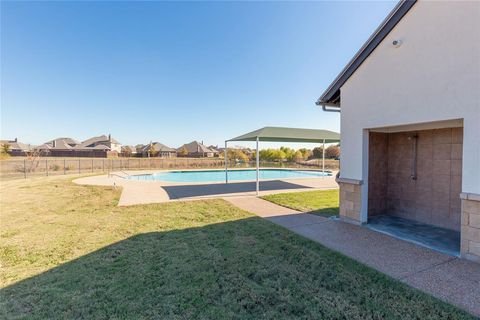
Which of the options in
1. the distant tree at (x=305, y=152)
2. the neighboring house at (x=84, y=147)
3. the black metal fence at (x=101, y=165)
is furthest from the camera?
the neighboring house at (x=84, y=147)

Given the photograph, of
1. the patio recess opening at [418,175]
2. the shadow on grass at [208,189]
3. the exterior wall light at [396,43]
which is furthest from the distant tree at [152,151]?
the exterior wall light at [396,43]

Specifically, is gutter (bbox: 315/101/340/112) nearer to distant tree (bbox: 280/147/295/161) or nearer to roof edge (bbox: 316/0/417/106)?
roof edge (bbox: 316/0/417/106)

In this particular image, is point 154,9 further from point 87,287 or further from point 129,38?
point 87,287

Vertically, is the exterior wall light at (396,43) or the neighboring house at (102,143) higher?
the neighboring house at (102,143)

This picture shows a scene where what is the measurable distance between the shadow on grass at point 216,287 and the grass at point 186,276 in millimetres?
14

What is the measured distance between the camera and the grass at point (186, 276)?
2.72 m

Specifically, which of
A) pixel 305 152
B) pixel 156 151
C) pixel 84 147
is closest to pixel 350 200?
pixel 305 152

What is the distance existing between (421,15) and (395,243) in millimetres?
4833

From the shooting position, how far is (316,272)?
364 cm

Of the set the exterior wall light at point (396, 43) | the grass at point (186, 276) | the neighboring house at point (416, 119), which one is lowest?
the grass at point (186, 276)

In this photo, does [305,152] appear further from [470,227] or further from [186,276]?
[186,276]

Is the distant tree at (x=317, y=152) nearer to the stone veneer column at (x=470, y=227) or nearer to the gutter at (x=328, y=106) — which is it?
the gutter at (x=328, y=106)

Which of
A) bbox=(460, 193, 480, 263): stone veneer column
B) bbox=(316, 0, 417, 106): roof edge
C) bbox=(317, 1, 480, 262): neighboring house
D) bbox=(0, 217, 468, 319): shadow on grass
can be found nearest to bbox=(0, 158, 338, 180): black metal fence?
bbox=(316, 0, 417, 106): roof edge

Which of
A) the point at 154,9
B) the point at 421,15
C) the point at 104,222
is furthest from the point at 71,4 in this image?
the point at 421,15
